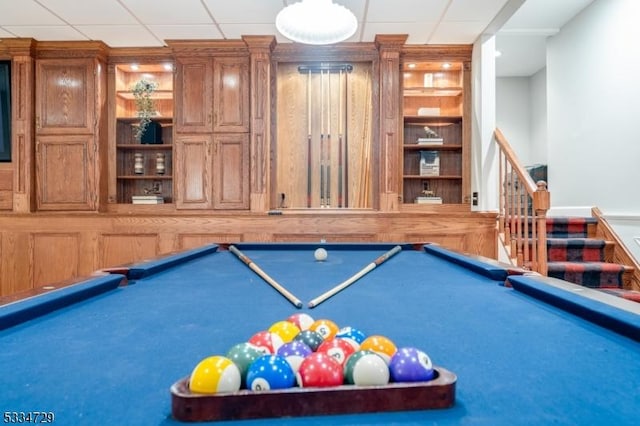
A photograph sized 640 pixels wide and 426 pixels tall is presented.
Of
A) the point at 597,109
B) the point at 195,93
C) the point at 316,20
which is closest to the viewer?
the point at 316,20

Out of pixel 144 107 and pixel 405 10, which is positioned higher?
pixel 405 10

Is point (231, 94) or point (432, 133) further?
point (432, 133)

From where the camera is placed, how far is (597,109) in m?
3.81

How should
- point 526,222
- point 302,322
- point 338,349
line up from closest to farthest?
point 338,349
point 302,322
point 526,222

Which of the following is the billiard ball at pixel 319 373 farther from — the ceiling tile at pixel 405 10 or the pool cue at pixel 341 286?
the ceiling tile at pixel 405 10

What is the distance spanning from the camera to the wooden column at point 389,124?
4.02 metres

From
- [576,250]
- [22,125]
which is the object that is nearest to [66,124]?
[22,125]

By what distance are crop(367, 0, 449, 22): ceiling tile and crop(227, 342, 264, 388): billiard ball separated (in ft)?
10.8

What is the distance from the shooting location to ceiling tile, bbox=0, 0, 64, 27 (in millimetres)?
3351

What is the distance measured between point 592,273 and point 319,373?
338cm

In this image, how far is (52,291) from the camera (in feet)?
3.83

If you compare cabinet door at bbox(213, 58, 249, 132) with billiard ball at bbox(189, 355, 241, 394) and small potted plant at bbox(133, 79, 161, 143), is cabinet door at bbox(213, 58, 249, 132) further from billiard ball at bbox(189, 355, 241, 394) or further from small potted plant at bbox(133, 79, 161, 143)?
billiard ball at bbox(189, 355, 241, 394)

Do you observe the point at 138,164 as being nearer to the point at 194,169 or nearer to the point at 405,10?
the point at 194,169

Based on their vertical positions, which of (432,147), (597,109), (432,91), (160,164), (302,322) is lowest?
(302,322)
